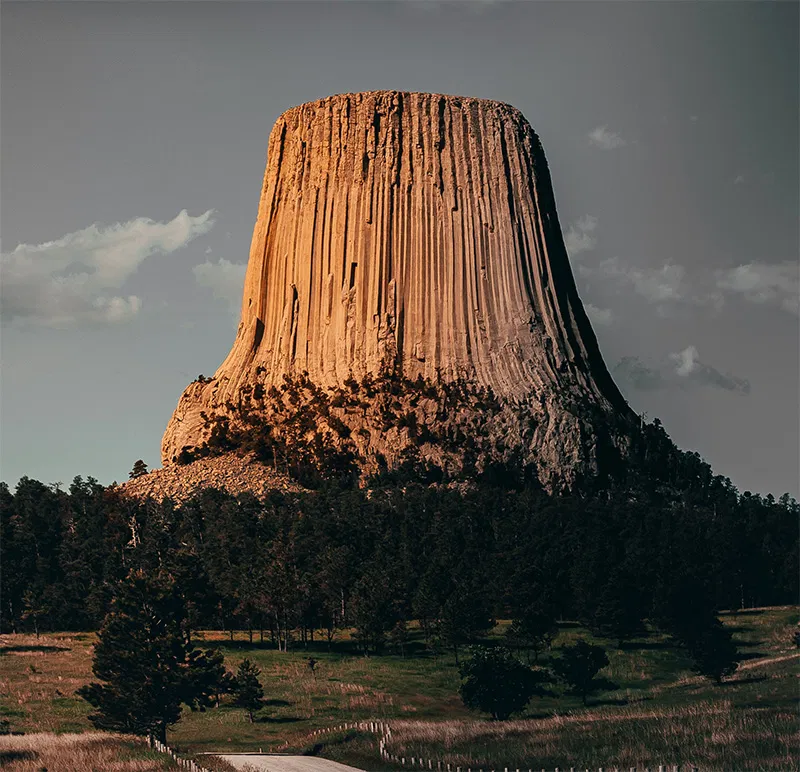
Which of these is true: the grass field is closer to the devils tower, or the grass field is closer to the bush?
the bush

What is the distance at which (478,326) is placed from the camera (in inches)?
4067

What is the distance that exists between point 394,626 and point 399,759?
26609 millimetres

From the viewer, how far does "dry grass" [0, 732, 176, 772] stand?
36562mm

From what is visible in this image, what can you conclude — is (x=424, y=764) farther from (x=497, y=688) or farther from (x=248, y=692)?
(x=497, y=688)

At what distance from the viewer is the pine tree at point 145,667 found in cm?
4541

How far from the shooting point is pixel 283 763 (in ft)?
126

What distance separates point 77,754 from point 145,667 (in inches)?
311

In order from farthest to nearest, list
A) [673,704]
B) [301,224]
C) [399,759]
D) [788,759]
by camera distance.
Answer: [301,224] < [673,704] < [399,759] < [788,759]

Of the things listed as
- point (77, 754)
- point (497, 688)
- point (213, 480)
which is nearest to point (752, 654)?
point (497, 688)

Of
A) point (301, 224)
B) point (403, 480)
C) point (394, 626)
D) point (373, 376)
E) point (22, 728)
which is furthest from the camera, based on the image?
point (301, 224)

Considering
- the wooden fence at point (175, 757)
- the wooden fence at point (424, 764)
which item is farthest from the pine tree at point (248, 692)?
the wooden fence at point (175, 757)

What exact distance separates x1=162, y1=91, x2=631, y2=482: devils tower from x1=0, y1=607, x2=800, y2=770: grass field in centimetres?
2836

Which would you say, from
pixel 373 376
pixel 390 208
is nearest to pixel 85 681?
pixel 373 376

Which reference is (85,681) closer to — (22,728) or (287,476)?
(22,728)
